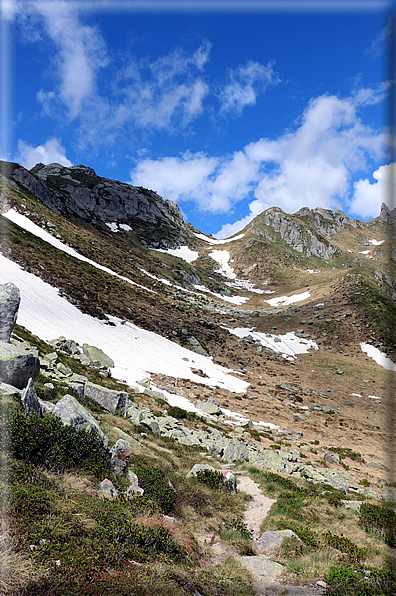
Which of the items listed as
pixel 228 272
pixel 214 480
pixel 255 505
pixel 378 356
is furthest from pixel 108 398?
pixel 228 272

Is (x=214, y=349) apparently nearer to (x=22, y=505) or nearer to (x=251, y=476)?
(x=251, y=476)

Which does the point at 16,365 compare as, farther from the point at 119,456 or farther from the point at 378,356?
the point at 378,356

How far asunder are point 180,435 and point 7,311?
11.8m

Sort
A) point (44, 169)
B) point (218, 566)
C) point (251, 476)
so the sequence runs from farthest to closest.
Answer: point (44, 169), point (251, 476), point (218, 566)

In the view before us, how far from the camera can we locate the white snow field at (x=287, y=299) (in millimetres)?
80000

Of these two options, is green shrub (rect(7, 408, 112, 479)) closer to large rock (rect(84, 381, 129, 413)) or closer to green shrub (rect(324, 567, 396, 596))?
green shrub (rect(324, 567, 396, 596))

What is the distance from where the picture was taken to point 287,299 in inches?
3329

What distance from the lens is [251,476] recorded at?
13.6 meters

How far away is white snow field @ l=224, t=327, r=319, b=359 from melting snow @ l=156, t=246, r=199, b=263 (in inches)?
2839

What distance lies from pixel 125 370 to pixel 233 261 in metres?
115

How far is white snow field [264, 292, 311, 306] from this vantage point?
8000cm

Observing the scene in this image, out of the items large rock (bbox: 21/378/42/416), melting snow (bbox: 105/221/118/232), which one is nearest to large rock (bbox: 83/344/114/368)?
large rock (bbox: 21/378/42/416)

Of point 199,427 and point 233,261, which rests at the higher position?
point 233,261

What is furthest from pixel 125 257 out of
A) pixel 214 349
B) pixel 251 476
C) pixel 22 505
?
pixel 22 505
